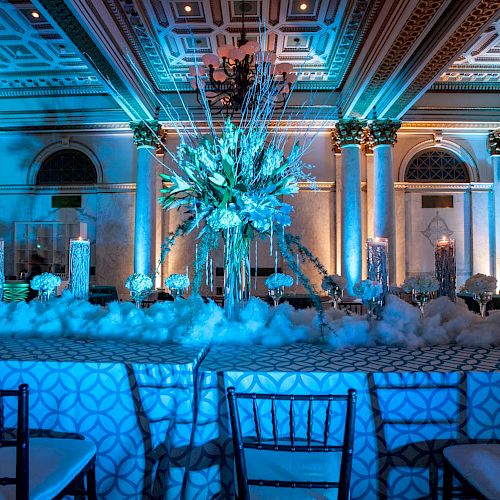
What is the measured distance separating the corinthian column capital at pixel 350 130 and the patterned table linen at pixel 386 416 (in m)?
7.44

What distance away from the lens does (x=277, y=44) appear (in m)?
7.09

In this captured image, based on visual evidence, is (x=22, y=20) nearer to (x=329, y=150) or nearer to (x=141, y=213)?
(x=141, y=213)

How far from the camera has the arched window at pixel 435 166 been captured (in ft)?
30.8

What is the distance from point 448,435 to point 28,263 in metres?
9.73

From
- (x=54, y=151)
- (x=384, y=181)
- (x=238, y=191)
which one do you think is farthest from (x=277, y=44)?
(x=238, y=191)

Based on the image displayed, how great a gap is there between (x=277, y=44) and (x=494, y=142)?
17.8 ft

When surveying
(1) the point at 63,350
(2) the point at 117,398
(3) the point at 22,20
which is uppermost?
(3) the point at 22,20

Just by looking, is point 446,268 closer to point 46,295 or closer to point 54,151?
point 46,295

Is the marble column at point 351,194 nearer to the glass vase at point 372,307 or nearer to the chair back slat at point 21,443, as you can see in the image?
the glass vase at point 372,307

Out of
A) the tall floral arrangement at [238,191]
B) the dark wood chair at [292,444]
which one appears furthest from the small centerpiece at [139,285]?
the dark wood chair at [292,444]

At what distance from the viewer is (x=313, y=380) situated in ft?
4.68

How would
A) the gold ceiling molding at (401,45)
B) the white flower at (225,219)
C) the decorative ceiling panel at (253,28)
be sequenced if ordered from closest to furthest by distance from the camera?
the white flower at (225,219)
the gold ceiling molding at (401,45)
the decorative ceiling panel at (253,28)

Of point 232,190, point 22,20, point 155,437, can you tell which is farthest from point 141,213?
point 155,437

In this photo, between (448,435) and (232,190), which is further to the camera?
(232,190)
